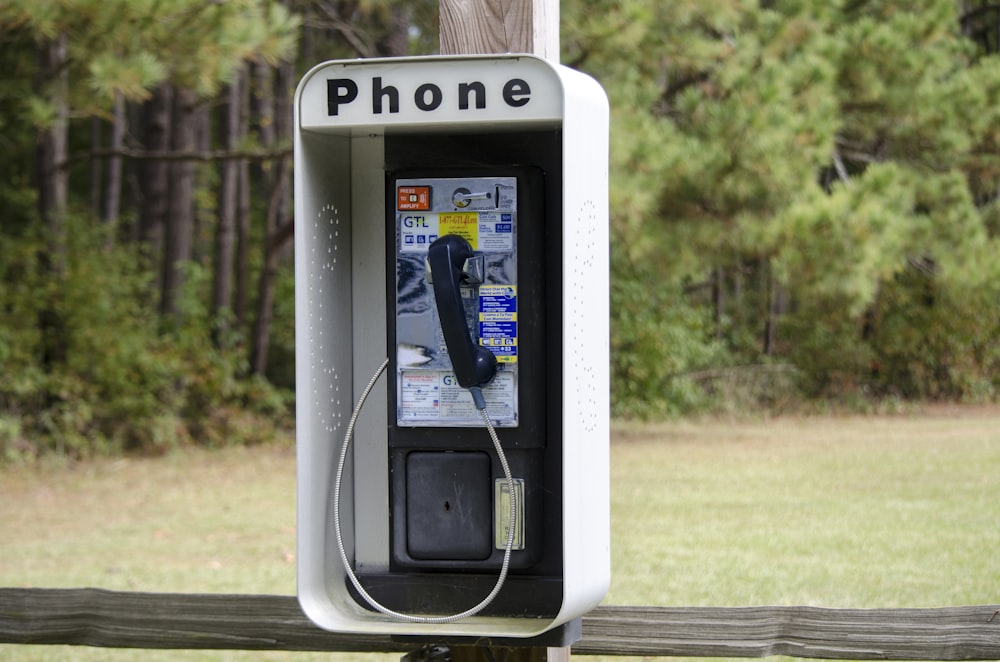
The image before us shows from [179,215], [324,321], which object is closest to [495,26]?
[324,321]

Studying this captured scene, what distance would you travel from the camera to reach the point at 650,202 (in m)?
12.2

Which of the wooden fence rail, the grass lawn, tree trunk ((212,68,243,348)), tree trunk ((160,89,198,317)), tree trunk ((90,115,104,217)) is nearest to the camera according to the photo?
the wooden fence rail

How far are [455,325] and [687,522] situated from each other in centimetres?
684

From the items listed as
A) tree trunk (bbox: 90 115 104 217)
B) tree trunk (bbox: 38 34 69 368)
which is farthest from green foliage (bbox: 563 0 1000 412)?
tree trunk (bbox: 90 115 104 217)

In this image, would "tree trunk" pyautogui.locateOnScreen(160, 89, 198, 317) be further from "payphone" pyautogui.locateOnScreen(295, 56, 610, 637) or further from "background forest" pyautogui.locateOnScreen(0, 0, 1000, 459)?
"payphone" pyautogui.locateOnScreen(295, 56, 610, 637)

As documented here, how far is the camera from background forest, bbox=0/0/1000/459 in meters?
11.8

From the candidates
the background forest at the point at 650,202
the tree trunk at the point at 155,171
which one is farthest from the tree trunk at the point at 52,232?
the tree trunk at the point at 155,171

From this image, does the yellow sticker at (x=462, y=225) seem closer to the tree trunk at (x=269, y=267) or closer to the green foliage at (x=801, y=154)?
the green foliage at (x=801, y=154)

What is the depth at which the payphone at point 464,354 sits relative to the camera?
2.88 metres

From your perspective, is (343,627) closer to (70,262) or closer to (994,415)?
(70,262)

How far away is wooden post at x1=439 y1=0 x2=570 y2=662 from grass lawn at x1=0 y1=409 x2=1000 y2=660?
3.47 meters

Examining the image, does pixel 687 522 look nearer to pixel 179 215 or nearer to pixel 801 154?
pixel 801 154

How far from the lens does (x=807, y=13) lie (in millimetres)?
13297

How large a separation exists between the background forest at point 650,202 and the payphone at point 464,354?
5701 millimetres
